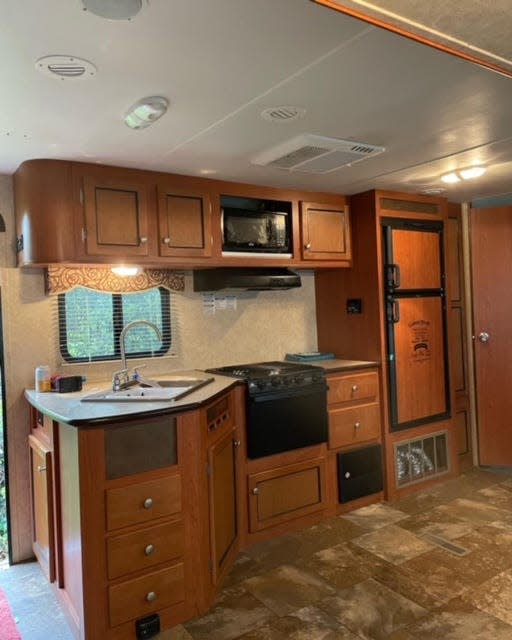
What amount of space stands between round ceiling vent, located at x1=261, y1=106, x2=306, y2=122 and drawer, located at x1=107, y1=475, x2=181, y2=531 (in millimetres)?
1599

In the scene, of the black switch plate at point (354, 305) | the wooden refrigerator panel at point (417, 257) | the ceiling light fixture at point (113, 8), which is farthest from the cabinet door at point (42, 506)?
the wooden refrigerator panel at point (417, 257)

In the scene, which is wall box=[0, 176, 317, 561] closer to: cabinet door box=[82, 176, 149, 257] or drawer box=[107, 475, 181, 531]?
cabinet door box=[82, 176, 149, 257]

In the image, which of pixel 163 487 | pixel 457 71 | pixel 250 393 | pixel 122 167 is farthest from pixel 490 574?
pixel 122 167

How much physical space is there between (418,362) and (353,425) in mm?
733

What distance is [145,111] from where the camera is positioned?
200 cm

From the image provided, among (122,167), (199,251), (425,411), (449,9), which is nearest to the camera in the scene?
(449,9)

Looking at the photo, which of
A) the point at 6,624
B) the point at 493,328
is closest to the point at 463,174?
the point at 493,328

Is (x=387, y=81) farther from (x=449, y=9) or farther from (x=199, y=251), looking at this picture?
(x=199, y=251)

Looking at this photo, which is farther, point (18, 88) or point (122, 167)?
point (122, 167)

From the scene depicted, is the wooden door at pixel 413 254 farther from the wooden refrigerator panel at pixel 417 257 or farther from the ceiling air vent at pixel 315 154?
the ceiling air vent at pixel 315 154

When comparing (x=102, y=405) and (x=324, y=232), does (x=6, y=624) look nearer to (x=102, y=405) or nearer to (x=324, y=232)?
(x=102, y=405)

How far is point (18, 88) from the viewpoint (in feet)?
5.91

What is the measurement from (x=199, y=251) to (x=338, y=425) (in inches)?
57.5

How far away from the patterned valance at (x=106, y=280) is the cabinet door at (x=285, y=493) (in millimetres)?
1340
